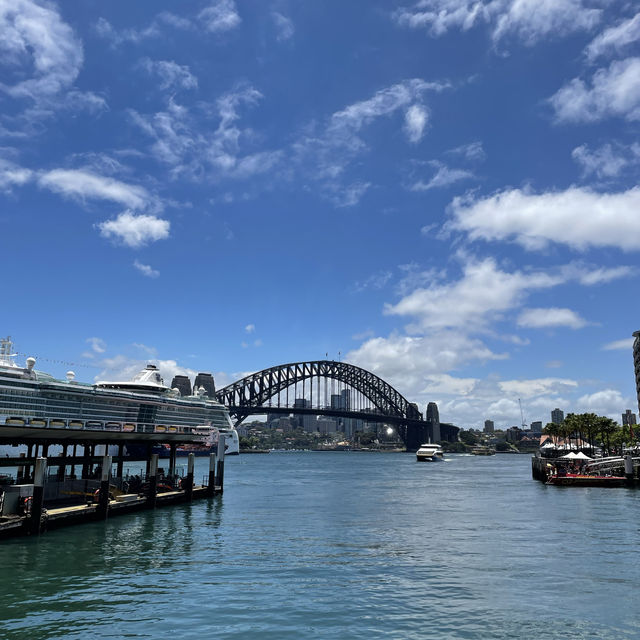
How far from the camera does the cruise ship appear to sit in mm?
105188

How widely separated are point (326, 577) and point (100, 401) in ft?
388

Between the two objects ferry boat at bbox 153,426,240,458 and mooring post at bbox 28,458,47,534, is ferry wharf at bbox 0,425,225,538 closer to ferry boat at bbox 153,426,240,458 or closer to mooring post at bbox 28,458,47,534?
mooring post at bbox 28,458,47,534

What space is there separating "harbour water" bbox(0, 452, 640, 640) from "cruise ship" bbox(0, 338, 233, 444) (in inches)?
776

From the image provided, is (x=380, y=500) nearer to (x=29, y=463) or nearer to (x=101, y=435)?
(x=101, y=435)

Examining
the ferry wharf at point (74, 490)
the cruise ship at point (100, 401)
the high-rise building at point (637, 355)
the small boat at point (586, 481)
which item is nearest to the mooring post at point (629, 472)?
the small boat at point (586, 481)

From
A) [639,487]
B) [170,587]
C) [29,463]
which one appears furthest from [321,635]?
[639,487]

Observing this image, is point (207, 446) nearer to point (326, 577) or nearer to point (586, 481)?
point (586, 481)

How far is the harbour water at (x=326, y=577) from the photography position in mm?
18484

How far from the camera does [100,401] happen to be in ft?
432

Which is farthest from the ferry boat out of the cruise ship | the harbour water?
the harbour water

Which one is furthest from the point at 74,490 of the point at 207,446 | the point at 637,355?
the point at 637,355

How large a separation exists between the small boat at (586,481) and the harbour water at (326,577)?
26357 millimetres

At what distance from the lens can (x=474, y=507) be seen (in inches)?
2108

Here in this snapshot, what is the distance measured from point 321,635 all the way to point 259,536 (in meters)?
19.2
